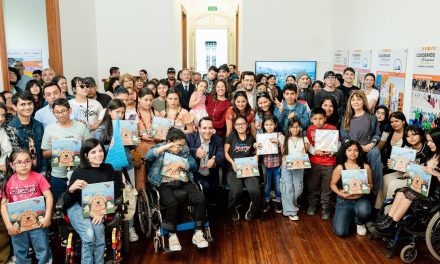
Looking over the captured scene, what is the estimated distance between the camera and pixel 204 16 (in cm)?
1538

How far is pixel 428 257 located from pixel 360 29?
448 centimetres

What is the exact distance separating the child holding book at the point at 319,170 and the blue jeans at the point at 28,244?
116 inches

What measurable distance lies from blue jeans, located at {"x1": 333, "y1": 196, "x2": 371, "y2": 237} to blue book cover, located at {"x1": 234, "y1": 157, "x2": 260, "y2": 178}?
1.00m

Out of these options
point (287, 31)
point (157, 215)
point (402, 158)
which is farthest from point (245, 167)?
point (287, 31)

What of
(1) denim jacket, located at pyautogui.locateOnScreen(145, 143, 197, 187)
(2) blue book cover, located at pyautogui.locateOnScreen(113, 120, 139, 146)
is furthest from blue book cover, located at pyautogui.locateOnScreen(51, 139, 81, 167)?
(1) denim jacket, located at pyautogui.locateOnScreen(145, 143, 197, 187)

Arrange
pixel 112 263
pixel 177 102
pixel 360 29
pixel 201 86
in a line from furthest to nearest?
pixel 360 29
pixel 201 86
pixel 177 102
pixel 112 263

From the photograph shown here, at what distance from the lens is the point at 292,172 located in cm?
440

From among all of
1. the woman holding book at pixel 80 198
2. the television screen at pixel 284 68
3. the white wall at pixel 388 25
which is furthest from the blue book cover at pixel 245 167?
the television screen at pixel 284 68

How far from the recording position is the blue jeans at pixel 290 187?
4398 mm

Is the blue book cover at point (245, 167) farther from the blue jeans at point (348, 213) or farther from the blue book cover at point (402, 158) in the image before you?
the blue book cover at point (402, 158)

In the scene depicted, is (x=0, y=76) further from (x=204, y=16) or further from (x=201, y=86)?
(x=204, y=16)

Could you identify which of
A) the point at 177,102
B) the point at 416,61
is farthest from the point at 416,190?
the point at 177,102

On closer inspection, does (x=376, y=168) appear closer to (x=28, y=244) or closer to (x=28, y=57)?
(x=28, y=244)

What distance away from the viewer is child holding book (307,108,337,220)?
4.38 m
